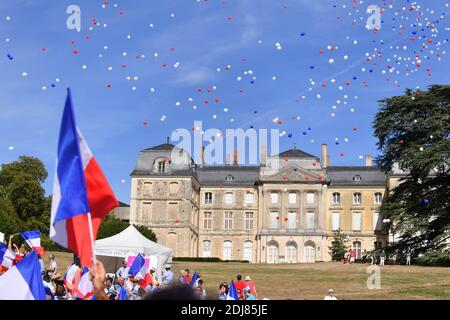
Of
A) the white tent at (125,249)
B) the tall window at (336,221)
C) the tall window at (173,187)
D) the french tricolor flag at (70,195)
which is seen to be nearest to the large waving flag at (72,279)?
the french tricolor flag at (70,195)

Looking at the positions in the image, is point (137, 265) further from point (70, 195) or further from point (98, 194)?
point (70, 195)

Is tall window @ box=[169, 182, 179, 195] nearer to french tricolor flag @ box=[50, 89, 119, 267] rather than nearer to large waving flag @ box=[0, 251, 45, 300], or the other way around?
large waving flag @ box=[0, 251, 45, 300]

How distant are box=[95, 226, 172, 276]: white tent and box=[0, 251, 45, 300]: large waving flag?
18684 mm

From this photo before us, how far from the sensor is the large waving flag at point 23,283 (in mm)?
7098

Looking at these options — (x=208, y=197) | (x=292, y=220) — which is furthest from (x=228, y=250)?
(x=292, y=220)

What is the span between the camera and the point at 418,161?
4216cm

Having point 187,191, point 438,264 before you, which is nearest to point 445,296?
point 438,264

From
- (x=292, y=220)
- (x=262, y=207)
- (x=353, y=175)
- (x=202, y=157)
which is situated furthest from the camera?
(x=202, y=157)

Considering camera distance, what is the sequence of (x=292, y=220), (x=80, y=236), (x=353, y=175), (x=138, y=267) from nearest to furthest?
(x=80, y=236) < (x=138, y=267) < (x=292, y=220) < (x=353, y=175)

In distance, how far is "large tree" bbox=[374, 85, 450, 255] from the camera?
41.9 m

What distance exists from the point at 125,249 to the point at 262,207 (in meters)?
53.8

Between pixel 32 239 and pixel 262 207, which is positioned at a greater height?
pixel 262 207

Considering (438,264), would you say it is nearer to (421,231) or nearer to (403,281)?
(421,231)

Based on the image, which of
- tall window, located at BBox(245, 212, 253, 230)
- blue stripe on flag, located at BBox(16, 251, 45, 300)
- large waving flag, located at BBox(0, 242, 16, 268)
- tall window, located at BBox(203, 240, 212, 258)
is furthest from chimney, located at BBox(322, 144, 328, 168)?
blue stripe on flag, located at BBox(16, 251, 45, 300)
